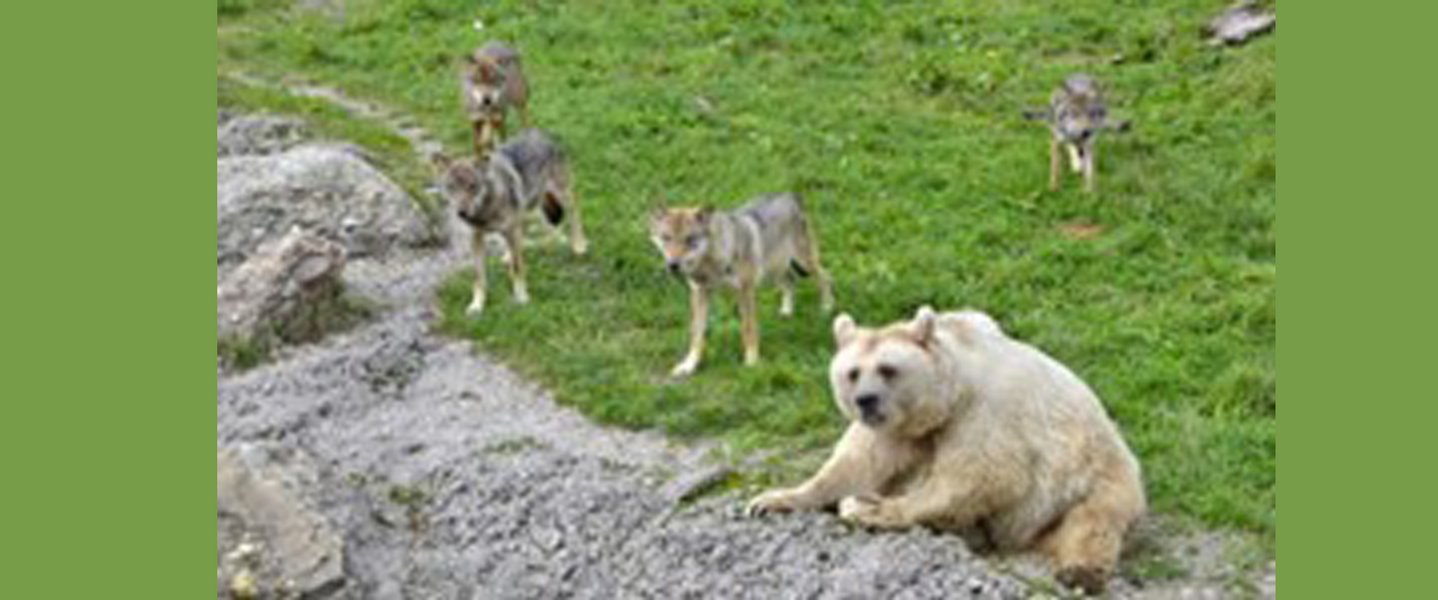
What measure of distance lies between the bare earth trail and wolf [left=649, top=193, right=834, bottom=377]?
151 cm

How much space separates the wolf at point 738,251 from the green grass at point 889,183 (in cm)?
33

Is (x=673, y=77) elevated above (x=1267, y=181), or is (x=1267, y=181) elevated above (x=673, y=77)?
(x=673, y=77)

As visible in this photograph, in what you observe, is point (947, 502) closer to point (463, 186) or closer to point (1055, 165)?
point (463, 186)

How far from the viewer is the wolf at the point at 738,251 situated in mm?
13578

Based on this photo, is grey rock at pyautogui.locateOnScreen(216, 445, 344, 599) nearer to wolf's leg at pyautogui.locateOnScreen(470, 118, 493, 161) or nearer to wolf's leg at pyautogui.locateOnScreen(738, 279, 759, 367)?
wolf's leg at pyautogui.locateOnScreen(738, 279, 759, 367)

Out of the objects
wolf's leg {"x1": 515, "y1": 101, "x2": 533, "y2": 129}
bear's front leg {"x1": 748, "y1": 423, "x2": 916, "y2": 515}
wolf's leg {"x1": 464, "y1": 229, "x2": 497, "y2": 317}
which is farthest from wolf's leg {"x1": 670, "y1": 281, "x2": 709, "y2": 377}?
wolf's leg {"x1": 515, "y1": 101, "x2": 533, "y2": 129}

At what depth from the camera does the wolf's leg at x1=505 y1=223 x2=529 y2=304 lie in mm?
15859

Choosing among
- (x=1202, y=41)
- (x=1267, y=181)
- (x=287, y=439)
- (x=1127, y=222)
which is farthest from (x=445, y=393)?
(x=1202, y=41)

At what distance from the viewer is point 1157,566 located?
10.0 m

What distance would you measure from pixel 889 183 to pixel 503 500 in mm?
8602

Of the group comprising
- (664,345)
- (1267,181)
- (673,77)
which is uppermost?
(673,77)

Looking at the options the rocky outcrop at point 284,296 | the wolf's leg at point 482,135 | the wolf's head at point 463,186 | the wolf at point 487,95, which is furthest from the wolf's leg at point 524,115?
the rocky outcrop at point 284,296

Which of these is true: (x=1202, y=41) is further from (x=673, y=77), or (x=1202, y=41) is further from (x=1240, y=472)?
(x=1240, y=472)

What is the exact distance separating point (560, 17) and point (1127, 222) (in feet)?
Answer: 44.5
